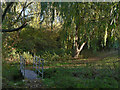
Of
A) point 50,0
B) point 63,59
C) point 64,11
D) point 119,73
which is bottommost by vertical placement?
point 63,59

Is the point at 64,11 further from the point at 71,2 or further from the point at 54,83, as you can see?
the point at 54,83

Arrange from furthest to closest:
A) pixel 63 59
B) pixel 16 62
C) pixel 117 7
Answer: pixel 63 59, pixel 16 62, pixel 117 7

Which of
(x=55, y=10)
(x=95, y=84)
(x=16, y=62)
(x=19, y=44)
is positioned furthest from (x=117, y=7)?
(x=19, y=44)

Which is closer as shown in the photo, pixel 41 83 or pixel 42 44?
pixel 41 83

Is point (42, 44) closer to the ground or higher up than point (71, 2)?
closer to the ground

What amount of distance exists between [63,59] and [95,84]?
27.7 feet

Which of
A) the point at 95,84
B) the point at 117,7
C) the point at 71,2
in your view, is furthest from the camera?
the point at 95,84

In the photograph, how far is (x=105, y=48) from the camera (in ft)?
47.0

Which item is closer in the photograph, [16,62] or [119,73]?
[119,73]

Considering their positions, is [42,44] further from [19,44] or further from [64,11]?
[64,11]

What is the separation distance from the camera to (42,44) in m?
14.2

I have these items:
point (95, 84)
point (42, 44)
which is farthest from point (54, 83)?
point (42, 44)

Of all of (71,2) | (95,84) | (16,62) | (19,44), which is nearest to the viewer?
(71,2)

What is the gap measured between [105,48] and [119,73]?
309 inches
